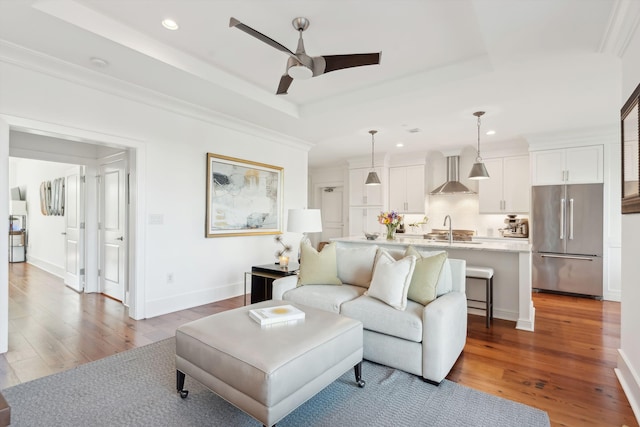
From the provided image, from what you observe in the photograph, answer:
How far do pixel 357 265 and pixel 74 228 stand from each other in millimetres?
4594

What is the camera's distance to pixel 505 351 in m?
2.87

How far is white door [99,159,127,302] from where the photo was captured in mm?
4418

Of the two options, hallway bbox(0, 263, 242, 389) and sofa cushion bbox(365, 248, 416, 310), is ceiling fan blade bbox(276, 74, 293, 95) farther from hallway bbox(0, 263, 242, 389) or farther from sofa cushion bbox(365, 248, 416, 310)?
hallway bbox(0, 263, 242, 389)

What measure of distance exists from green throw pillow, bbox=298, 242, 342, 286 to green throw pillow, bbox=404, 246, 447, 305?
32.4 inches

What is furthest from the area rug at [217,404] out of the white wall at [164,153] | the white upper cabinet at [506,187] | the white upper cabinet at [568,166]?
the white upper cabinet at [506,187]

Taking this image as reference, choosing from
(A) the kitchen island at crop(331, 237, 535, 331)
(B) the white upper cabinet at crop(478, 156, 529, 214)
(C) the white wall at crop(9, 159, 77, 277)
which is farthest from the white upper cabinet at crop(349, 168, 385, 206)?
(C) the white wall at crop(9, 159, 77, 277)

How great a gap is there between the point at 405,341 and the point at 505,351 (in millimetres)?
1160

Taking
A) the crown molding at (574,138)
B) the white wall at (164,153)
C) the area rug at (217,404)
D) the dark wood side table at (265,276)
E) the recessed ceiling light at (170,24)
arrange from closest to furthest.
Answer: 1. the area rug at (217,404)
2. the recessed ceiling light at (170,24)
3. the white wall at (164,153)
4. the dark wood side table at (265,276)
5. the crown molding at (574,138)

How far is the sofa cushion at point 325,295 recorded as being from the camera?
109 inches

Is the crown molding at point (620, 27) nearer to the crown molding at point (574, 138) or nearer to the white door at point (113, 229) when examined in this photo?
the crown molding at point (574, 138)

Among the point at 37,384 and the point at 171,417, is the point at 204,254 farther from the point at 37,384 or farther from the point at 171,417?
the point at 171,417

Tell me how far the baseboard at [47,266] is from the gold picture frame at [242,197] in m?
3.79

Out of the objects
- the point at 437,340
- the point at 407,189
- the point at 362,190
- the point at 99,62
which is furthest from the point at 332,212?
the point at 437,340

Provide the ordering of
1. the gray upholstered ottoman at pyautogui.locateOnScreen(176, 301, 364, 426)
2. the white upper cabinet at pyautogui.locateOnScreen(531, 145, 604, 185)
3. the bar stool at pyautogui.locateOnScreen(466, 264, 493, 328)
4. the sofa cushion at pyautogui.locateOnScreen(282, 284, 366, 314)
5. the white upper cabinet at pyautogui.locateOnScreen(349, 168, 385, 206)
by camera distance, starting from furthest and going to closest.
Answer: the white upper cabinet at pyautogui.locateOnScreen(349, 168, 385, 206) → the white upper cabinet at pyautogui.locateOnScreen(531, 145, 604, 185) → the bar stool at pyautogui.locateOnScreen(466, 264, 493, 328) → the sofa cushion at pyautogui.locateOnScreen(282, 284, 366, 314) → the gray upholstered ottoman at pyautogui.locateOnScreen(176, 301, 364, 426)
